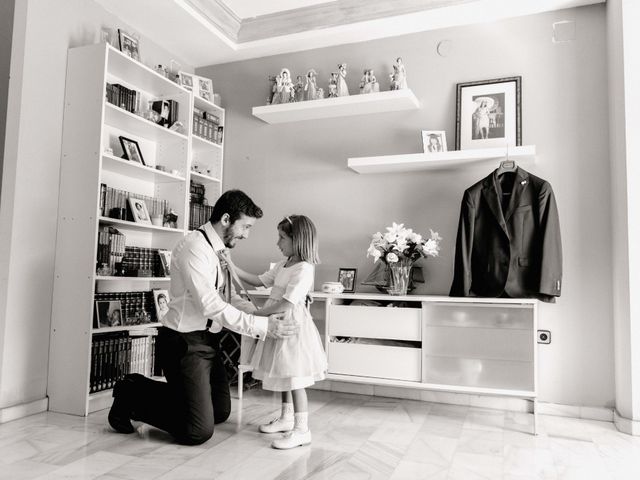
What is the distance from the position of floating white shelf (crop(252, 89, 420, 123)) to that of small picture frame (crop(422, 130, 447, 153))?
0.88 feet

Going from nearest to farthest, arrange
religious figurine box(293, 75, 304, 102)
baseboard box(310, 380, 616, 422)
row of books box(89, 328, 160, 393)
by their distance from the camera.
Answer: row of books box(89, 328, 160, 393) < baseboard box(310, 380, 616, 422) < religious figurine box(293, 75, 304, 102)

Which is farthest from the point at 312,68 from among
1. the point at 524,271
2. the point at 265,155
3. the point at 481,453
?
the point at 481,453

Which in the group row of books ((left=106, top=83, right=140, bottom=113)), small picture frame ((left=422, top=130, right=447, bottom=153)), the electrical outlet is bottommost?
the electrical outlet

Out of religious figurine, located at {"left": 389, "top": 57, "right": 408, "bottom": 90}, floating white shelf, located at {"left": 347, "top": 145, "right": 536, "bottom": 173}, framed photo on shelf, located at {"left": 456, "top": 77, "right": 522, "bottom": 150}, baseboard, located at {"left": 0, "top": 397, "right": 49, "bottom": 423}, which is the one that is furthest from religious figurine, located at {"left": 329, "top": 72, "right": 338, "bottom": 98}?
baseboard, located at {"left": 0, "top": 397, "right": 49, "bottom": 423}

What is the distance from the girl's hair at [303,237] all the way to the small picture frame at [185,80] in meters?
2.00

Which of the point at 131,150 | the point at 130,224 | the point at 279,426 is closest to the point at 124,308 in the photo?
the point at 130,224

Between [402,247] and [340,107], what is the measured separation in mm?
1251

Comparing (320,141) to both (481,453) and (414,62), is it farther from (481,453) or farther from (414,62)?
(481,453)

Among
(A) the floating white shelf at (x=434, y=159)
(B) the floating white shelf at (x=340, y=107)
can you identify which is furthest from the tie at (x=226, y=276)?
(B) the floating white shelf at (x=340, y=107)

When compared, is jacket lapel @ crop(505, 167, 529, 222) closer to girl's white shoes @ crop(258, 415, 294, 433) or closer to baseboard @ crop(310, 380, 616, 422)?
baseboard @ crop(310, 380, 616, 422)

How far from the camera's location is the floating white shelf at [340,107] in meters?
3.80

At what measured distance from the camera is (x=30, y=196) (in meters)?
3.14

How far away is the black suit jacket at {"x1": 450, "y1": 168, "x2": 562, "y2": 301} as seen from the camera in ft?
10.8

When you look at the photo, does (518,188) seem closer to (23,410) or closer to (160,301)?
(160,301)
